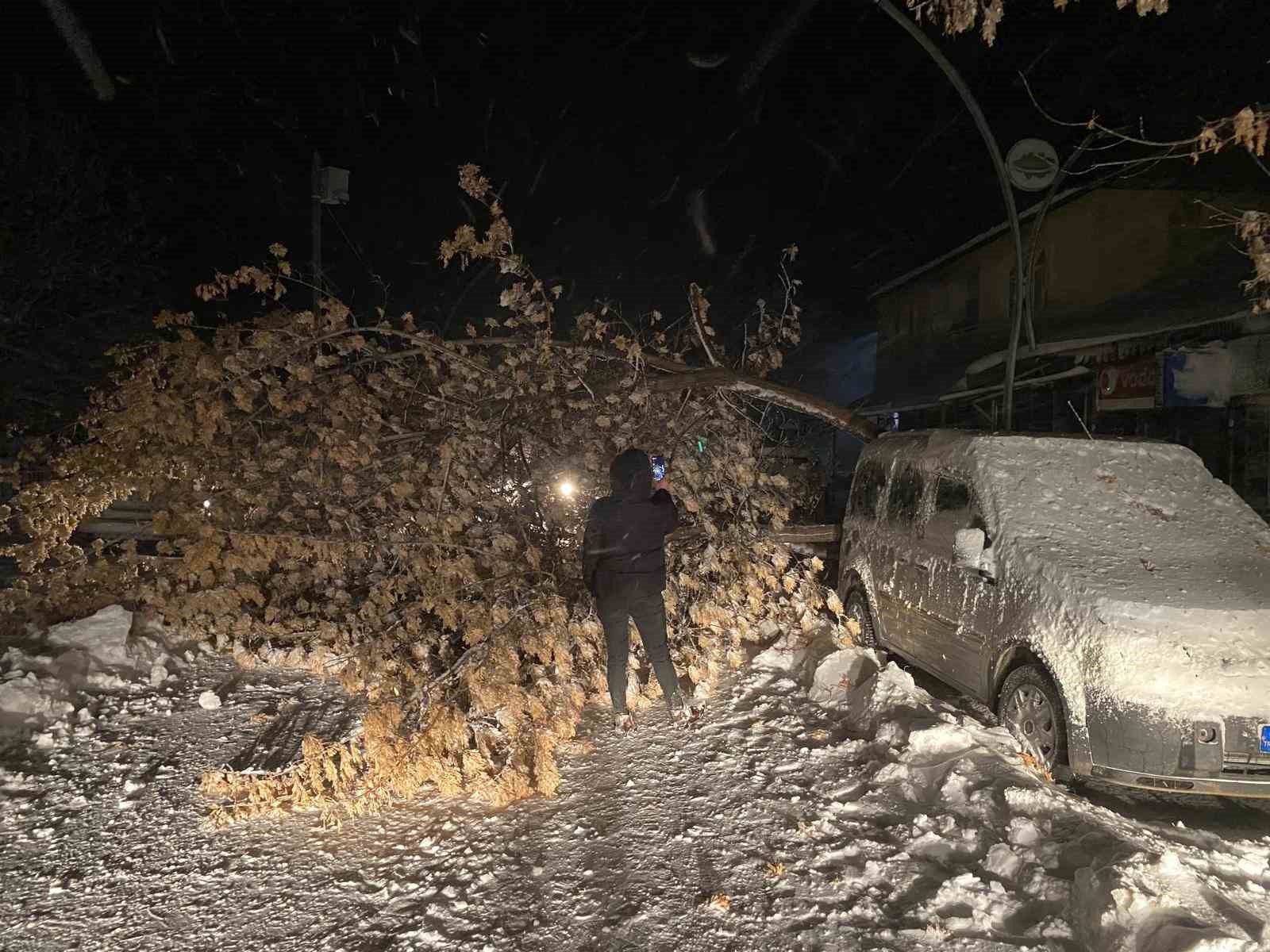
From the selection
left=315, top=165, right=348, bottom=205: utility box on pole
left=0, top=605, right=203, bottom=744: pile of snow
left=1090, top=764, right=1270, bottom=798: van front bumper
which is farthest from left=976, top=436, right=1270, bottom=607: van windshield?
left=315, top=165, right=348, bottom=205: utility box on pole

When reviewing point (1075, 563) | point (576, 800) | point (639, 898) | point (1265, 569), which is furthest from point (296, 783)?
point (1265, 569)

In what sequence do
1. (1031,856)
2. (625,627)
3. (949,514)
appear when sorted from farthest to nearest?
(949,514) < (625,627) < (1031,856)

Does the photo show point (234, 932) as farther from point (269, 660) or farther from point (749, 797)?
point (269, 660)

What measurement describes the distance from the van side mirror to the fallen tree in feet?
4.33

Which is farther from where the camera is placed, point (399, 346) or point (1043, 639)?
point (399, 346)

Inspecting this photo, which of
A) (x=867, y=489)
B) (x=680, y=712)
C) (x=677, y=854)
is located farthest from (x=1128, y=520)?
(x=677, y=854)

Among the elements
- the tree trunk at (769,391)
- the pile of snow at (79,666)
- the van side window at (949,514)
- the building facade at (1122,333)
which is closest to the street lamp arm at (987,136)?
the building facade at (1122,333)

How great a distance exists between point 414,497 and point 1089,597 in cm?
504

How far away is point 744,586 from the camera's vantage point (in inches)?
247

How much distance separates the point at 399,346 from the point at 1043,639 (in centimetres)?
579

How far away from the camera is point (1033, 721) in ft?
13.7

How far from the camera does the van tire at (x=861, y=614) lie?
630 cm

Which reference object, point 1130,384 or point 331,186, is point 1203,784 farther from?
point 331,186

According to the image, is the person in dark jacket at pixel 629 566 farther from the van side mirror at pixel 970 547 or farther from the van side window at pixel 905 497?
the van side window at pixel 905 497
